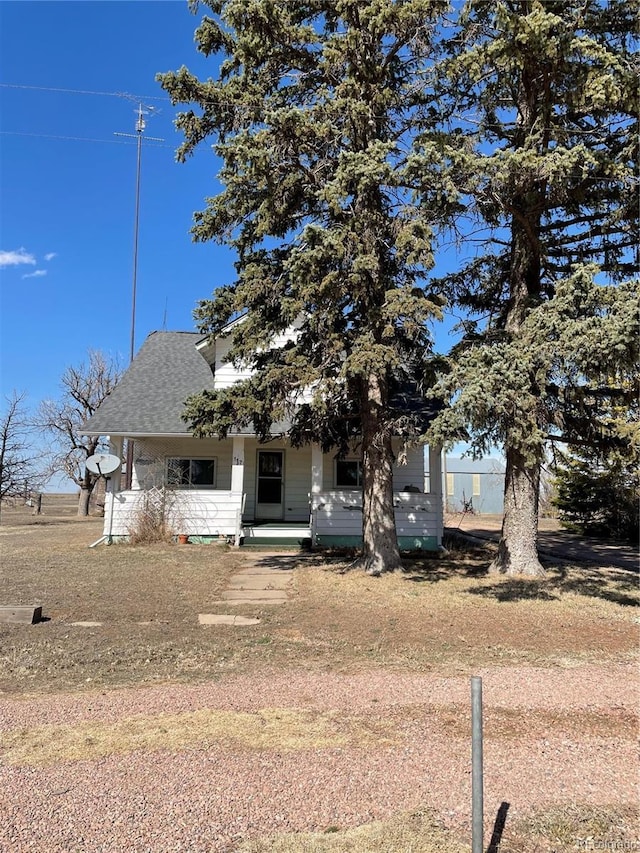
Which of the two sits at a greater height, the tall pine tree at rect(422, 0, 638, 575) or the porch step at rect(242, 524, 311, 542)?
the tall pine tree at rect(422, 0, 638, 575)

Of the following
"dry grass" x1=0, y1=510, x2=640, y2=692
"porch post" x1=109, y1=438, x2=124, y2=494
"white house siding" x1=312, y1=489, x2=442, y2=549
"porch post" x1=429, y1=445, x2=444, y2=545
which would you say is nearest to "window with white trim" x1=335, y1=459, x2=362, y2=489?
"white house siding" x1=312, y1=489, x2=442, y2=549

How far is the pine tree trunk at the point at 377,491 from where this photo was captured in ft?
34.4

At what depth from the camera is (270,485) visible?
16531 millimetres

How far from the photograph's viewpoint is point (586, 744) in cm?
380

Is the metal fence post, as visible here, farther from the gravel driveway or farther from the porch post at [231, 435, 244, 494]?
the porch post at [231, 435, 244, 494]

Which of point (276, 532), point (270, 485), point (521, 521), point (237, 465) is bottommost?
point (276, 532)

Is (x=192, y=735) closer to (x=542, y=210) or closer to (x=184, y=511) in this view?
(x=542, y=210)

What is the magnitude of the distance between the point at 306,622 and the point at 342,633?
26.4 inches

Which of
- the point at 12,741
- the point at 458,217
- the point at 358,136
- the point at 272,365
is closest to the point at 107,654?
the point at 12,741

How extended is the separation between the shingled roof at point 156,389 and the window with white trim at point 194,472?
149 cm

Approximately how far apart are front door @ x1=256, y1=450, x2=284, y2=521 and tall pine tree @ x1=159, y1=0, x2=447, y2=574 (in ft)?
17.9

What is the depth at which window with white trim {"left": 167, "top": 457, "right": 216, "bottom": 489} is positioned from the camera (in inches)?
614

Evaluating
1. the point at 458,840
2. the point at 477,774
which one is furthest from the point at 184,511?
the point at 477,774

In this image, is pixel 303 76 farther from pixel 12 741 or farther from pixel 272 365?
pixel 12 741
